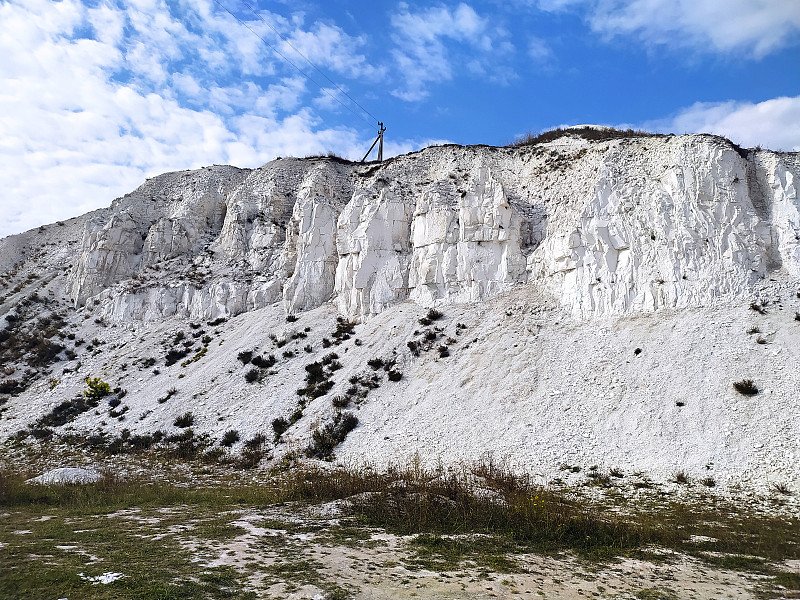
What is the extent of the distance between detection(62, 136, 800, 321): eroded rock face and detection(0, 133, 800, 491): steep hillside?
0.47ft

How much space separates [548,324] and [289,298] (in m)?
17.3

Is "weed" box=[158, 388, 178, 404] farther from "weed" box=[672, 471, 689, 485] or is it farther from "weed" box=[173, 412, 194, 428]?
"weed" box=[672, 471, 689, 485]

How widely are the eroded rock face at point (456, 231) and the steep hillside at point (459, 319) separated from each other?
142mm

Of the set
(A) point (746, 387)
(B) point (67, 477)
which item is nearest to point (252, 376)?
(B) point (67, 477)

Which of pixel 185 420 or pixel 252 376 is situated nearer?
pixel 185 420

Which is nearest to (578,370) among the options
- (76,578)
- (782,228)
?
(782,228)

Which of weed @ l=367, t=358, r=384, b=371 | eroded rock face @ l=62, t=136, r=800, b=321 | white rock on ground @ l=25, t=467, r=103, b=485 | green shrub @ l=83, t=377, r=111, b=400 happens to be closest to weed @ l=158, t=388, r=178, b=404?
green shrub @ l=83, t=377, r=111, b=400

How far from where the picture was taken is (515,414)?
764 inches

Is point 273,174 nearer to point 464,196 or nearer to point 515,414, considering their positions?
point 464,196

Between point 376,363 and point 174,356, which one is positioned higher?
point 174,356

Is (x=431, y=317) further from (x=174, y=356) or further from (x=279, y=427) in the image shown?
(x=174, y=356)

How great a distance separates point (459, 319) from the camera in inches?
1038

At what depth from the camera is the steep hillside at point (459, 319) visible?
1784cm

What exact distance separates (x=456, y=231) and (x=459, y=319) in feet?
20.5
